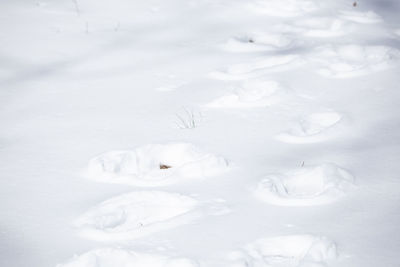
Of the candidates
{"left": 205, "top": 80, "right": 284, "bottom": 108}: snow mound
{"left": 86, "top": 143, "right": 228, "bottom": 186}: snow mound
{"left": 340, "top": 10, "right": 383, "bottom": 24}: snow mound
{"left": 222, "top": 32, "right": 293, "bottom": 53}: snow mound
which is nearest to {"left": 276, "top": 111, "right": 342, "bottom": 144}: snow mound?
{"left": 205, "top": 80, "right": 284, "bottom": 108}: snow mound

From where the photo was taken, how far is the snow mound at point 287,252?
136cm

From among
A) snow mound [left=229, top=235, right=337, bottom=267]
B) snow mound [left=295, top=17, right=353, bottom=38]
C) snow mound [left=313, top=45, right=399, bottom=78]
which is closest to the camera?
snow mound [left=229, top=235, right=337, bottom=267]

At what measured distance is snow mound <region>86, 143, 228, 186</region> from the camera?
1.90 m

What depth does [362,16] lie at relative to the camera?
4.21 m

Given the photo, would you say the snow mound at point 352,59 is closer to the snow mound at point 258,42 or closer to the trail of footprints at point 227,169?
the trail of footprints at point 227,169

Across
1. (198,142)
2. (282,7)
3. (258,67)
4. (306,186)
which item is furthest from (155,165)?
(282,7)

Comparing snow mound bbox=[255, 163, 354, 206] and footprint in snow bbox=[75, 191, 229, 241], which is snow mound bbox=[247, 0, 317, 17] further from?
footprint in snow bbox=[75, 191, 229, 241]

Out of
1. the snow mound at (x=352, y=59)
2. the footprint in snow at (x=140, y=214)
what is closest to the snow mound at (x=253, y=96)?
the snow mound at (x=352, y=59)

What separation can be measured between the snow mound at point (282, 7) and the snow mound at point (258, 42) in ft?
2.18

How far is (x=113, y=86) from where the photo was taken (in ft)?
9.52

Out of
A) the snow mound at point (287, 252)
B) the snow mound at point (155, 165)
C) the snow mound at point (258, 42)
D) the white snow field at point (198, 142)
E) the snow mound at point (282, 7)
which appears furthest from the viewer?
the snow mound at point (282, 7)

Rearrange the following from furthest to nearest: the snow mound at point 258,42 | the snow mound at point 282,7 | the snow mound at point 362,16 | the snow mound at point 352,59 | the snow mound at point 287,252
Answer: the snow mound at point 282,7
the snow mound at point 362,16
the snow mound at point 258,42
the snow mound at point 352,59
the snow mound at point 287,252

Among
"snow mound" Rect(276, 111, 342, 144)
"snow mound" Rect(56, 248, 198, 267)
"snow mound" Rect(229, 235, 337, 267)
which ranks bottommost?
"snow mound" Rect(276, 111, 342, 144)

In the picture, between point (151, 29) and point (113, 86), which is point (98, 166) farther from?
point (151, 29)
